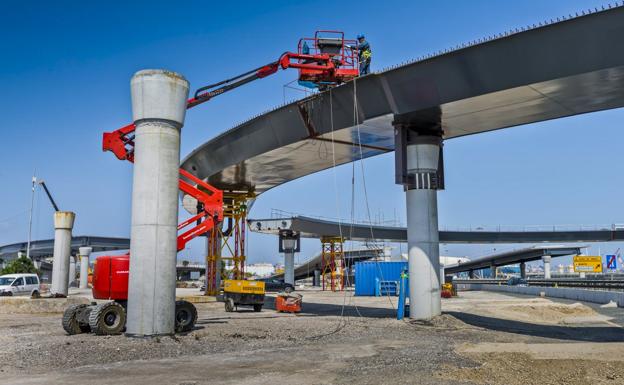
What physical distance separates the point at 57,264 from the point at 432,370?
29.3 meters

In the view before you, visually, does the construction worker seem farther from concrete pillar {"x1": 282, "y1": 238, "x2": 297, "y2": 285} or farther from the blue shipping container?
concrete pillar {"x1": 282, "y1": 238, "x2": 297, "y2": 285}

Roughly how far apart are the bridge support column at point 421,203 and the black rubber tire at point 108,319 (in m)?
10.8

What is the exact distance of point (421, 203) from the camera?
21.1 meters

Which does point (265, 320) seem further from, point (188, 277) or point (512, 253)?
point (188, 277)

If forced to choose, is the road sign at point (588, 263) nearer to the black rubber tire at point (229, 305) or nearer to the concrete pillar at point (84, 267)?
the black rubber tire at point (229, 305)

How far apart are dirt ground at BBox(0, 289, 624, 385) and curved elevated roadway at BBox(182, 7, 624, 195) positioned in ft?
25.2

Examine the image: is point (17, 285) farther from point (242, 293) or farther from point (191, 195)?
point (191, 195)

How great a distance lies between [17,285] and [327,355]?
113 feet

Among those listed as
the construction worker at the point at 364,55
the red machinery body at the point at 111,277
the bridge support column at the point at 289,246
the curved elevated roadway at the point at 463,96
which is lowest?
the red machinery body at the point at 111,277

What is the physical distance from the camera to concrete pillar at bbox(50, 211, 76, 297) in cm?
3375

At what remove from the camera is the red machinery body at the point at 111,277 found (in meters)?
17.2

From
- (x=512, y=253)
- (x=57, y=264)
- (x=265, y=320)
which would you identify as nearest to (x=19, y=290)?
(x=57, y=264)

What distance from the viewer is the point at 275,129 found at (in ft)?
80.8

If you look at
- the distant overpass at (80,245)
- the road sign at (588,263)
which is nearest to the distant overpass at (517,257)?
the road sign at (588,263)
